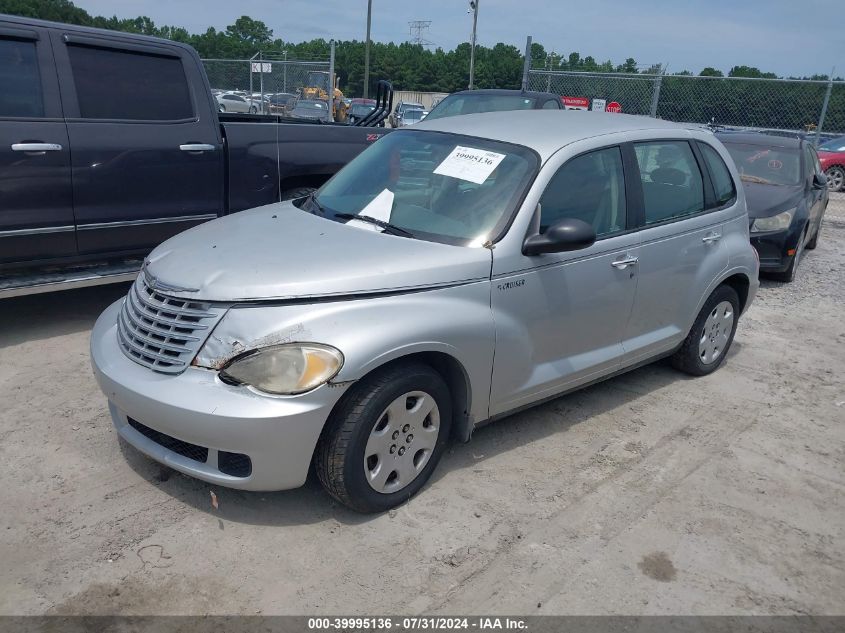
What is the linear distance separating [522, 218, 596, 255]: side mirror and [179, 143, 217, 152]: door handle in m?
3.23

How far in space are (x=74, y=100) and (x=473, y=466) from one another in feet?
12.6

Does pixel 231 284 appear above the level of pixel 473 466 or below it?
above

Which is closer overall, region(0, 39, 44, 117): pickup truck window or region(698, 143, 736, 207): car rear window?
region(0, 39, 44, 117): pickup truck window

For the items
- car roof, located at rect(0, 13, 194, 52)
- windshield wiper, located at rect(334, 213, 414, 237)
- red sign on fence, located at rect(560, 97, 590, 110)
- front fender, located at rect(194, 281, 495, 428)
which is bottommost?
front fender, located at rect(194, 281, 495, 428)

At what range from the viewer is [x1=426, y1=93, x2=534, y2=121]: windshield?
32.1ft

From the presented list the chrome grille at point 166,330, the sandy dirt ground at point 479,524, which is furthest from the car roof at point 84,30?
the chrome grille at point 166,330

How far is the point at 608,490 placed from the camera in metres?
3.72

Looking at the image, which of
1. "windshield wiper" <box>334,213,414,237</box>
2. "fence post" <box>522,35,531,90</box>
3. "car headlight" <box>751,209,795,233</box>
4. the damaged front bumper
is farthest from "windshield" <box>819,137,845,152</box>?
the damaged front bumper

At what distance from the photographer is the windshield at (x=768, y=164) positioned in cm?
899

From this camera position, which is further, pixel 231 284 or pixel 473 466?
pixel 473 466

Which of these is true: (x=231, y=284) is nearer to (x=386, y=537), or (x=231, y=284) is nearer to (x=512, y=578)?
(x=386, y=537)

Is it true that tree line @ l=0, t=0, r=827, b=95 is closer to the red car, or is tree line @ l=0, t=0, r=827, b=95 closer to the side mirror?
the red car

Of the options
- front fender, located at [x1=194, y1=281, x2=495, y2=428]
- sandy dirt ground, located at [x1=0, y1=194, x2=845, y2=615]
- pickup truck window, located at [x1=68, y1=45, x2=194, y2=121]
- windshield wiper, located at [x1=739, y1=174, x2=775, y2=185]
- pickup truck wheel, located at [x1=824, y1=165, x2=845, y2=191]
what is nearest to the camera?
sandy dirt ground, located at [x1=0, y1=194, x2=845, y2=615]

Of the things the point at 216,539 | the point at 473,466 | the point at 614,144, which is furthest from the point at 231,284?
the point at 614,144
